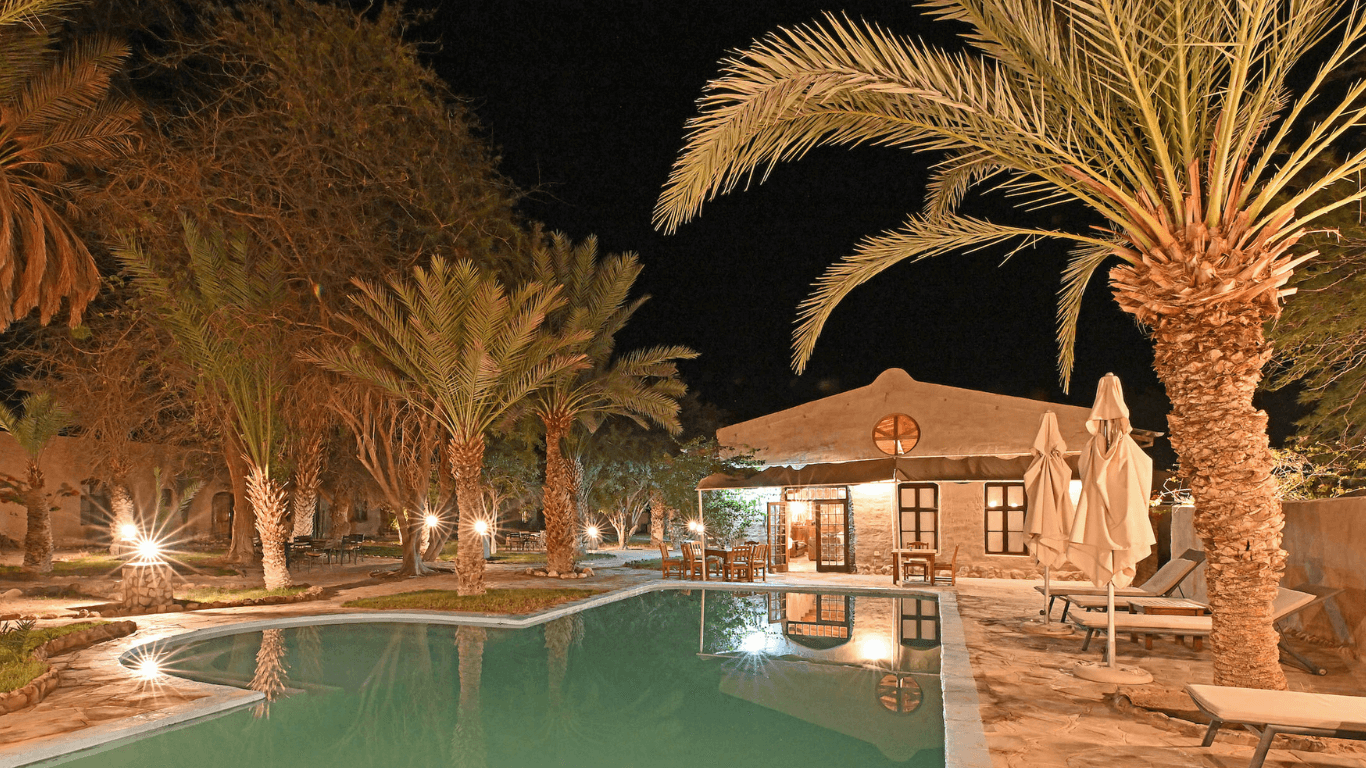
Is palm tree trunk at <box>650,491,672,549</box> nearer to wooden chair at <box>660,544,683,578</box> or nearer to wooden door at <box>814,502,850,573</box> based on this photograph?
wooden door at <box>814,502,850,573</box>

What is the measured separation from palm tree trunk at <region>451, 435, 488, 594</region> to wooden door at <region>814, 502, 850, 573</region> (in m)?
8.45

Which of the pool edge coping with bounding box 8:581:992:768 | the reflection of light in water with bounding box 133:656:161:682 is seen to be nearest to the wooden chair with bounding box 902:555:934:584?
the pool edge coping with bounding box 8:581:992:768

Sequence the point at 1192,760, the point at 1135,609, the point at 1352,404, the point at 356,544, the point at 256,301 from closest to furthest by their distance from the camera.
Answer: the point at 1192,760, the point at 1135,609, the point at 1352,404, the point at 256,301, the point at 356,544

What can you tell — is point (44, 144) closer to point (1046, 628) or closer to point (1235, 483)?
point (1235, 483)

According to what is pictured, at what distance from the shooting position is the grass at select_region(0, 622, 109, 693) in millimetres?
6859

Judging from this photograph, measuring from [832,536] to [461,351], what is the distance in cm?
1010

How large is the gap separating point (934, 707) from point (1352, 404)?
9.02 meters

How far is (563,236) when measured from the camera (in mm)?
18797

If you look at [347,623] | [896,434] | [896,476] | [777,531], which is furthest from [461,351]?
[896,434]

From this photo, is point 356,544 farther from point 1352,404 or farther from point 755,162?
point 1352,404

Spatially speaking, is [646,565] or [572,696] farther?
[646,565]

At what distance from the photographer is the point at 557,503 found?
→ 18391mm

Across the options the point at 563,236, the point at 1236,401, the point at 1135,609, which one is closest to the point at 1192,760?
the point at 1236,401

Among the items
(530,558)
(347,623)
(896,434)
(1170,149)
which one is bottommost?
(530,558)
